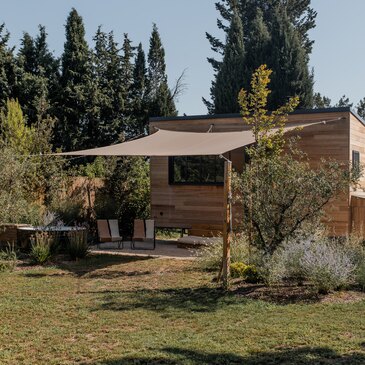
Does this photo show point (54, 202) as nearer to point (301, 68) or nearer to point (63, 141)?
point (63, 141)

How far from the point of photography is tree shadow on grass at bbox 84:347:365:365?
4.57m

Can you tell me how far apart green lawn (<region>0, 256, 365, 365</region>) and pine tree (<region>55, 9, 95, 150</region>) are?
14.4m

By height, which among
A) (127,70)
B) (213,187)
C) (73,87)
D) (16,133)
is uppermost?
(127,70)

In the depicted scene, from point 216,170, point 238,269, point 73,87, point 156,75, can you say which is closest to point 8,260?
point 238,269

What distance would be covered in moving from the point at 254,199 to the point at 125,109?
17.7 meters

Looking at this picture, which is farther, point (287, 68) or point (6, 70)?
point (287, 68)

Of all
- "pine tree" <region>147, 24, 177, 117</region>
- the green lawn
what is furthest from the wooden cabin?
"pine tree" <region>147, 24, 177, 117</region>

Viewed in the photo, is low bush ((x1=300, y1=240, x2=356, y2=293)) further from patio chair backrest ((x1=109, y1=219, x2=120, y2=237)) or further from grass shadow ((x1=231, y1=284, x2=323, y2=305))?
patio chair backrest ((x1=109, y1=219, x2=120, y2=237))

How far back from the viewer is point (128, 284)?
Result: 333 inches

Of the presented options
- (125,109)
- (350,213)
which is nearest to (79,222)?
(350,213)

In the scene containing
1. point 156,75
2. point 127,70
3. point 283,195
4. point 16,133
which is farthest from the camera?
point 156,75

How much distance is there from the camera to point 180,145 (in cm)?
1112

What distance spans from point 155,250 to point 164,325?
6601 mm

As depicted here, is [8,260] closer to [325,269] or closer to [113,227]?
[113,227]
